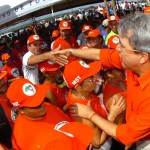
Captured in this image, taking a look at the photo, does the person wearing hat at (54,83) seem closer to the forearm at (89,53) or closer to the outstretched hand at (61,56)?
the outstretched hand at (61,56)

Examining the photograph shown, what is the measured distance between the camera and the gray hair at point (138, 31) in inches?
73.3

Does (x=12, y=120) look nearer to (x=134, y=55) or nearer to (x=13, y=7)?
(x=134, y=55)

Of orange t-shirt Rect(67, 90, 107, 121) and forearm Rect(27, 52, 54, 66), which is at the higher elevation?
forearm Rect(27, 52, 54, 66)

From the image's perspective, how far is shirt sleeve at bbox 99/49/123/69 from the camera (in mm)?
2602

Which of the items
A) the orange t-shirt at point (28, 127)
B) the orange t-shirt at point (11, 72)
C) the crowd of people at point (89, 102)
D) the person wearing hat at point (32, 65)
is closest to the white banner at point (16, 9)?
the orange t-shirt at point (11, 72)

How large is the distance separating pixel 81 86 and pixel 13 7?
12.8 ft

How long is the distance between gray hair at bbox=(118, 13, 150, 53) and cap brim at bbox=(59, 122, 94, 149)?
602mm

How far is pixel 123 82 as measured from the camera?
3.17 metres

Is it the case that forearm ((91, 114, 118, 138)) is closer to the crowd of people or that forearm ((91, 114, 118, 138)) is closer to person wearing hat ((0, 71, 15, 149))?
the crowd of people

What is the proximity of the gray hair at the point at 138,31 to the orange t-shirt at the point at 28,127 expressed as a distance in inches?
35.3

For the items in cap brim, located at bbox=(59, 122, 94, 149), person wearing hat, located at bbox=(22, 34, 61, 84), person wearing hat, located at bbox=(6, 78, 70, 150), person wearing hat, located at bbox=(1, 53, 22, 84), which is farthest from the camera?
person wearing hat, located at bbox=(1, 53, 22, 84)

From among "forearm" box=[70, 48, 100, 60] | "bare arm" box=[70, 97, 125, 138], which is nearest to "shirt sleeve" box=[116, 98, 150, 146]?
"bare arm" box=[70, 97, 125, 138]

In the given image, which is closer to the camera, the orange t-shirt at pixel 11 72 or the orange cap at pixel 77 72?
the orange cap at pixel 77 72

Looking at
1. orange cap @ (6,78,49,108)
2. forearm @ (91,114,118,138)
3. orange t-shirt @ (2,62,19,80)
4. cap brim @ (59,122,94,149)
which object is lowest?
orange t-shirt @ (2,62,19,80)
